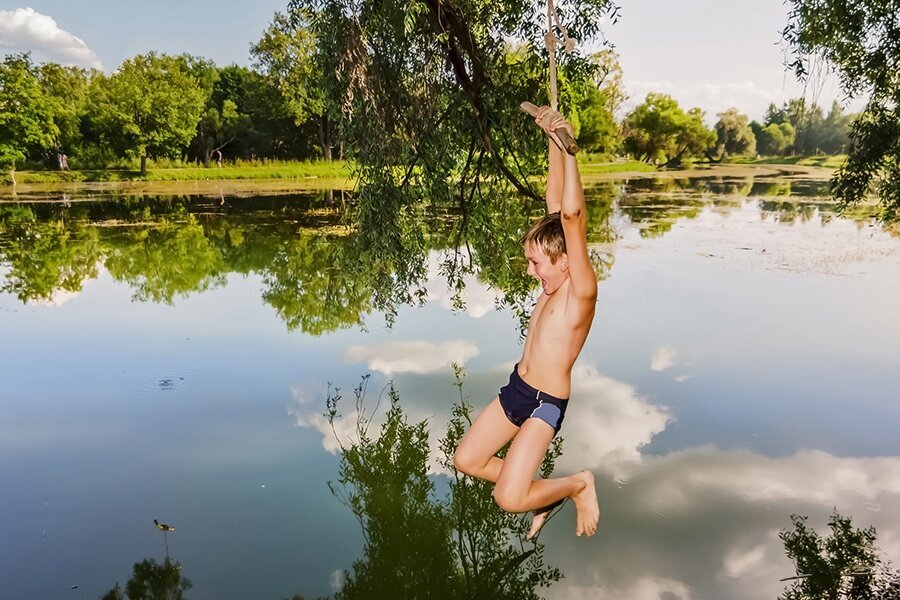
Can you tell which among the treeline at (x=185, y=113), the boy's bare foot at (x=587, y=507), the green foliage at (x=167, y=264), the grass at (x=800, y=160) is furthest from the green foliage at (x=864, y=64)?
the grass at (x=800, y=160)

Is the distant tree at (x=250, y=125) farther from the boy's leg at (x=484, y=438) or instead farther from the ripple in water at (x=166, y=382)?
the boy's leg at (x=484, y=438)

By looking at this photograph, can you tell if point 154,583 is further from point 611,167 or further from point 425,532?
point 611,167

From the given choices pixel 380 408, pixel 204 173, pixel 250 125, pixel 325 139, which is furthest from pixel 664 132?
pixel 380 408

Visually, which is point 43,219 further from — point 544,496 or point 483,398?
point 544,496

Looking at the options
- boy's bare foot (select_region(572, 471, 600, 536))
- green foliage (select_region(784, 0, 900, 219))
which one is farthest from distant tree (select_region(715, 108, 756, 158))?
boy's bare foot (select_region(572, 471, 600, 536))

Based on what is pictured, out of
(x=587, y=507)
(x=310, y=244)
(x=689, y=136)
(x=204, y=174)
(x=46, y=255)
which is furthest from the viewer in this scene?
(x=689, y=136)

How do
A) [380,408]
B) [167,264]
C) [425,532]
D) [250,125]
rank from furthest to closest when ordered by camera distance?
[250,125] < [167,264] < [380,408] < [425,532]

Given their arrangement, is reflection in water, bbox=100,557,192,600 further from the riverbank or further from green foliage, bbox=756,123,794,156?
green foliage, bbox=756,123,794,156

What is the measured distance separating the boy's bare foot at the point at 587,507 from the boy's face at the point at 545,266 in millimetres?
1067

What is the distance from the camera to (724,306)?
9.83 meters

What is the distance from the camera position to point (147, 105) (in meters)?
28.0

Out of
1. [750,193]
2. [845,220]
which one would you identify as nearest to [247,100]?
[750,193]

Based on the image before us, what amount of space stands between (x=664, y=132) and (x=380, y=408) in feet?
146

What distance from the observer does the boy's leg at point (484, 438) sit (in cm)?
269
